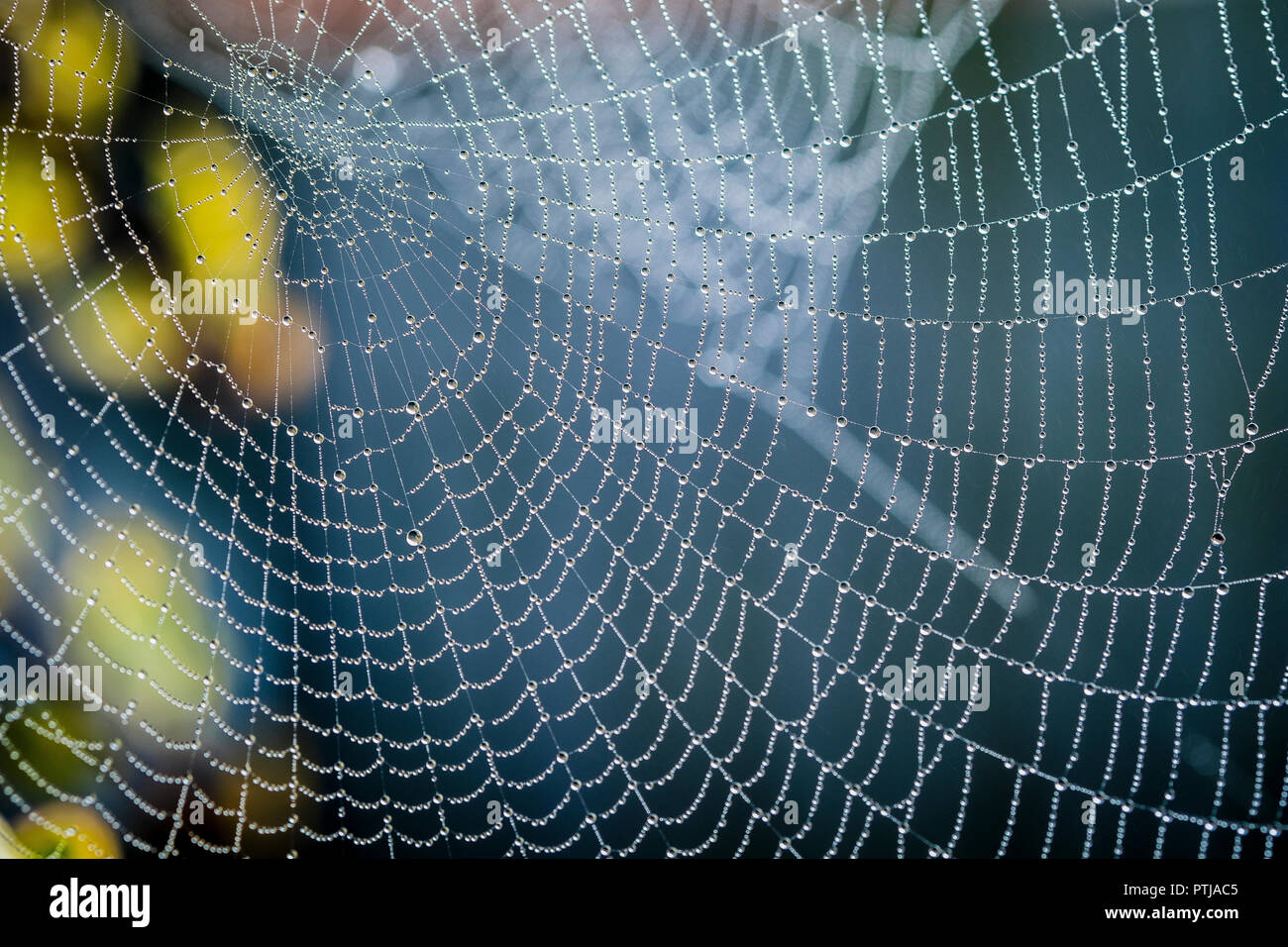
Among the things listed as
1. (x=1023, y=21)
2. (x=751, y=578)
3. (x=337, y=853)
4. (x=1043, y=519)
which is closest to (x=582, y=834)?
(x=337, y=853)

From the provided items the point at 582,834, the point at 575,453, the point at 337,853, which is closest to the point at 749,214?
the point at 575,453

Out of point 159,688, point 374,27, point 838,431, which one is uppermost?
point 374,27

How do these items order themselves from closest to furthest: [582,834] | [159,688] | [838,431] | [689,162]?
[689,162], [159,688], [838,431], [582,834]

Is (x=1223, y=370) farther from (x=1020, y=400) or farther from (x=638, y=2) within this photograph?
(x=638, y=2)

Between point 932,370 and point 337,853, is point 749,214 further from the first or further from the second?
point 337,853

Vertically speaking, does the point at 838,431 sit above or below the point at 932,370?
below

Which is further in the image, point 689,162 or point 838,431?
point 838,431

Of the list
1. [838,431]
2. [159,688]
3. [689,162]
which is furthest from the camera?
[838,431]
